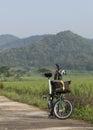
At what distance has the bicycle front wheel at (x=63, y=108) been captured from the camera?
13.3 metres

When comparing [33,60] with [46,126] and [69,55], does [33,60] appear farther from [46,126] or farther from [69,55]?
[46,126]

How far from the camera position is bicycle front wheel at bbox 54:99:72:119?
523 inches

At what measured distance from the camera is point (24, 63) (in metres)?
191

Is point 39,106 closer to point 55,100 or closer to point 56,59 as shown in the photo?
point 55,100

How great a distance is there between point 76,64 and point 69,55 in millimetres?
22477

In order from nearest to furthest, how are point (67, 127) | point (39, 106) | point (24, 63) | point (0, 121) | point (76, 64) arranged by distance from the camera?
point (67, 127)
point (0, 121)
point (39, 106)
point (76, 64)
point (24, 63)

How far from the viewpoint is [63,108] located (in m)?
13.3

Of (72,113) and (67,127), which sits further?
(72,113)

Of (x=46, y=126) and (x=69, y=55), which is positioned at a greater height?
(x=69, y=55)

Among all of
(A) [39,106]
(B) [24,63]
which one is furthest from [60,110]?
(B) [24,63]

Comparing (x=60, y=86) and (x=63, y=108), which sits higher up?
(x=60, y=86)

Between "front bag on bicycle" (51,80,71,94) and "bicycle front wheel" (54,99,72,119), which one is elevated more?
"front bag on bicycle" (51,80,71,94)

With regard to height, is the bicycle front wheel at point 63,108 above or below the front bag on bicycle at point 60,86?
below

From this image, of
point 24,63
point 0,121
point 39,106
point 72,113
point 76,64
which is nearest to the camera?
point 0,121
